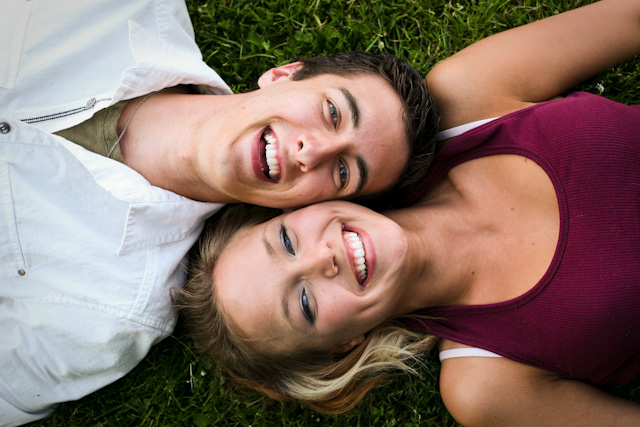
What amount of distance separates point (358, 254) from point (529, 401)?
4.84 ft

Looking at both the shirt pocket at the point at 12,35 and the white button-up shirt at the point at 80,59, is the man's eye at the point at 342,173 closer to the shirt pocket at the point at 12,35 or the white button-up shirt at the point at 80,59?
the white button-up shirt at the point at 80,59

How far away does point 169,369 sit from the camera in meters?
3.92

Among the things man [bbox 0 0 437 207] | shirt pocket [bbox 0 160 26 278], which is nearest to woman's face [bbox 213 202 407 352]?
man [bbox 0 0 437 207]

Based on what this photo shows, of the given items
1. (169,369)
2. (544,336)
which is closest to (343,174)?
(544,336)

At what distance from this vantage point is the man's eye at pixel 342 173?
298cm

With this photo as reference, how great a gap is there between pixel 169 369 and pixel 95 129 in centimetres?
196

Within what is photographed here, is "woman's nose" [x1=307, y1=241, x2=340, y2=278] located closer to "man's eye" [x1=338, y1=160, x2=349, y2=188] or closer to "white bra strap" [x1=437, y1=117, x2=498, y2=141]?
"man's eye" [x1=338, y1=160, x2=349, y2=188]

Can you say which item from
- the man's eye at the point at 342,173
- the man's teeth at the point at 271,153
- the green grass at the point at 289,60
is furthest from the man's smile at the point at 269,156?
the green grass at the point at 289,60

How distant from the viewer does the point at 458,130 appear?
3.39 metres

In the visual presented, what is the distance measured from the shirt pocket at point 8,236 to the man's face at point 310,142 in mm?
1453

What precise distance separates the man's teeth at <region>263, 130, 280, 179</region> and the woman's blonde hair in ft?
2.06

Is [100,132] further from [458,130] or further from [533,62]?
[533,62]

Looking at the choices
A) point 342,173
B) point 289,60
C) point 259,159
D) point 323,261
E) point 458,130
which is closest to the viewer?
point 323,261

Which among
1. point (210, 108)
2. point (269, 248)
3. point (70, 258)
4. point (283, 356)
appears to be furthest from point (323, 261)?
point (70, 258)
